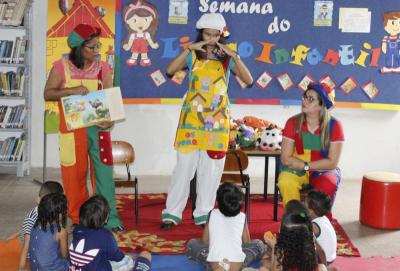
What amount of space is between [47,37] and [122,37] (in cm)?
72

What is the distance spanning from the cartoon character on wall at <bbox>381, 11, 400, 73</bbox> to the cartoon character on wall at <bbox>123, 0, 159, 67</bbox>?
2257 mm

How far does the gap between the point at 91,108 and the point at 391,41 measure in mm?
3544

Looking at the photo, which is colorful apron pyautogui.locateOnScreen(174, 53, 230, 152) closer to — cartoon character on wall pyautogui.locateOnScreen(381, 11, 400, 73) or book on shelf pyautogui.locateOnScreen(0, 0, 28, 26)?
book on shelf pyautogui.locateOnScreen(0, 0, 28, 26)

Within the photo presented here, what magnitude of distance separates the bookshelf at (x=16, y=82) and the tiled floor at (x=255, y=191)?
Answer: 241 mm

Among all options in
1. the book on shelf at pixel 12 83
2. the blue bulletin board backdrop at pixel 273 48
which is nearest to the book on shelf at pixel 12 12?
the book on shelf at pixel 12 83

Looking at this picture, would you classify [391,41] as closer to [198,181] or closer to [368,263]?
[198,181]

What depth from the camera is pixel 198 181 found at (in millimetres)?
5082

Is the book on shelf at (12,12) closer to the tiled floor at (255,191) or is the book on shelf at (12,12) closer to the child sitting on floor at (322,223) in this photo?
the tiled floor at (255,191)

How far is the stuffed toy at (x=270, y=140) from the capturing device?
5480 millimetres

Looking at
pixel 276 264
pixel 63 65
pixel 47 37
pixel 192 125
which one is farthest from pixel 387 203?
pixel 47 37

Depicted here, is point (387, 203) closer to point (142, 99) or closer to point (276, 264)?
point (276, 264)

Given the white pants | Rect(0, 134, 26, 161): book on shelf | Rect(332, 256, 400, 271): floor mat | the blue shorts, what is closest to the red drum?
Rect(332, 256, 400, 271): floor mat

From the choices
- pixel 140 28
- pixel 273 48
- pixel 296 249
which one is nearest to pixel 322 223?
pixel 296 249

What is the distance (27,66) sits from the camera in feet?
22.3
